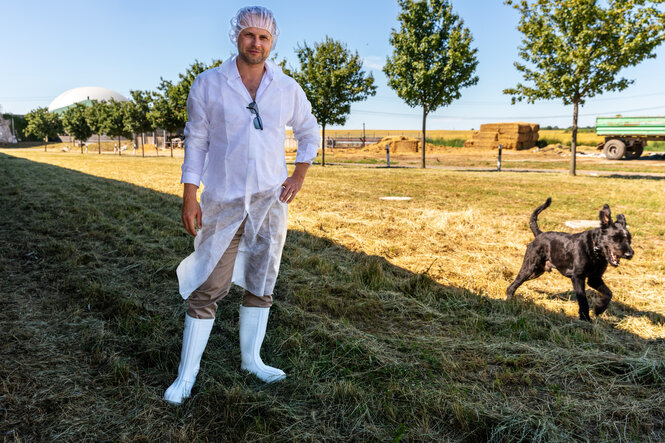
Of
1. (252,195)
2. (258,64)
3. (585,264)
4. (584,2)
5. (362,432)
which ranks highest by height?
(584,2)

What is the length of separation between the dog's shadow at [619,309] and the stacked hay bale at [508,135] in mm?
38302

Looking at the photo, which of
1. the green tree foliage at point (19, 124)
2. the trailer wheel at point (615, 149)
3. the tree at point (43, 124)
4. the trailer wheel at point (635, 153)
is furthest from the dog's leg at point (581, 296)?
the green tree foliage at point (19, 124)

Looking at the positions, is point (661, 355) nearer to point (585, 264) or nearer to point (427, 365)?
point (585, 264)

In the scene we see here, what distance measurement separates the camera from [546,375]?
8.88 feet

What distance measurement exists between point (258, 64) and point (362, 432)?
1.96m

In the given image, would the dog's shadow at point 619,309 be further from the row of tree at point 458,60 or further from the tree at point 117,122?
the tree at point 117,122

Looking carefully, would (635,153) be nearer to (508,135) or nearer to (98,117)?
(508,135)

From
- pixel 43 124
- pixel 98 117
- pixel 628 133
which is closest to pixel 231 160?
pixel 628 133

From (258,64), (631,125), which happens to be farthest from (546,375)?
(631,125)

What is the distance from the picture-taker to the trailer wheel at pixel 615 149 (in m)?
26.9

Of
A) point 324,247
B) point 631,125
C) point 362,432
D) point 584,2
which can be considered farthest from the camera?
point 631,125

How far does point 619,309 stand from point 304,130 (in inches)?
139

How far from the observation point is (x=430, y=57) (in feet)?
76.1

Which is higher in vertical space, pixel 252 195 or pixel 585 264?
pixel 252 195
